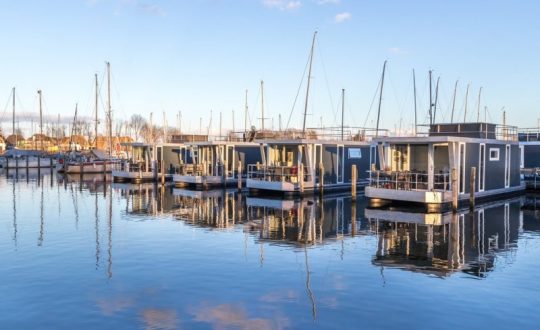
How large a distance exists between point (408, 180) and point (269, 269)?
15585mm

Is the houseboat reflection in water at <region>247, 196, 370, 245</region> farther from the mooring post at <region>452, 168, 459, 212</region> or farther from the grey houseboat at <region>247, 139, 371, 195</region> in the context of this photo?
the mooring post at <region>452, 168, 459, 212</region>

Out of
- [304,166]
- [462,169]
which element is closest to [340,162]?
[304,166]

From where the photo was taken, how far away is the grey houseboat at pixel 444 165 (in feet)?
87.7

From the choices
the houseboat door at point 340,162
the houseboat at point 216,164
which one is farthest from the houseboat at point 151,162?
the houseboat door at point 340,162

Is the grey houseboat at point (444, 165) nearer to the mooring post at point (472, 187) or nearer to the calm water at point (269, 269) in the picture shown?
the mooring post at point (472, 187)

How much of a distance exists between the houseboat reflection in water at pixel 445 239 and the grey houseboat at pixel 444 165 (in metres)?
1.25

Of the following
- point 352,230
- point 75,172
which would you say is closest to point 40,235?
Answer: point 352,230

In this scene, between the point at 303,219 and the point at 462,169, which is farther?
the point at 462,169

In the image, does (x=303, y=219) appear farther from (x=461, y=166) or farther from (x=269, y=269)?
(x=461, y=166)

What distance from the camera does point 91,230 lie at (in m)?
21.6

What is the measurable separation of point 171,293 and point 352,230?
10.9 meters

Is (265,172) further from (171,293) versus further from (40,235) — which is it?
(171,293)

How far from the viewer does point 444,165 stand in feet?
99.4

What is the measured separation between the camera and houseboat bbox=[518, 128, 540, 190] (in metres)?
38.5
